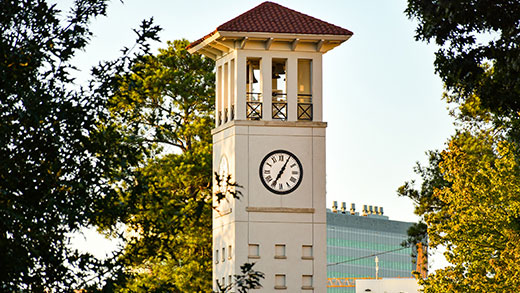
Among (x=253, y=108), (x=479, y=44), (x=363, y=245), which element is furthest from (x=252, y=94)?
(x=363, y=245)

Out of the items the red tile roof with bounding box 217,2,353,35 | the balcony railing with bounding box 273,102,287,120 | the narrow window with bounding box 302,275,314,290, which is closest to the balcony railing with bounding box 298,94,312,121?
the balcony railing with bounding box 273,102,287,120

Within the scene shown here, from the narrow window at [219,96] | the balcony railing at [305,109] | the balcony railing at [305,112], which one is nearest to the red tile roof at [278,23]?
the narrow window at [219,96]

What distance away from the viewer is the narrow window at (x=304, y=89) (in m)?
39.7

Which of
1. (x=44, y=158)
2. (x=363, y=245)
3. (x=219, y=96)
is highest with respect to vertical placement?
(x=363, y=245)

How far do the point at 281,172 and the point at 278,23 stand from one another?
462 cm

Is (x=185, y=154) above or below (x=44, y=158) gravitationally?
above

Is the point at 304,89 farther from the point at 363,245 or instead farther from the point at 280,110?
the point at 363,245

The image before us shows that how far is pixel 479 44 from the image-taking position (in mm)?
19641

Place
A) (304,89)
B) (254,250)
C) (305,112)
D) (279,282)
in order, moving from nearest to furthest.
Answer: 1. (279,282)
2. (254,250)
3. (305,112)
4. (304,89)

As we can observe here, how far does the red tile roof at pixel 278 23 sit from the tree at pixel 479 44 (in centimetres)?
1847

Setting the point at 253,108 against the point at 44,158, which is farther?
the point at 253,108

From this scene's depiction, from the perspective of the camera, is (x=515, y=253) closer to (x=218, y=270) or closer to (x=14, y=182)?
(x=218, y=270)

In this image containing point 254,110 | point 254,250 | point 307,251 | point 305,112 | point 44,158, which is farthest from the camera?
point 305,112

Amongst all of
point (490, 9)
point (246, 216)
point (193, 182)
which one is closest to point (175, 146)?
point (193, 182)
